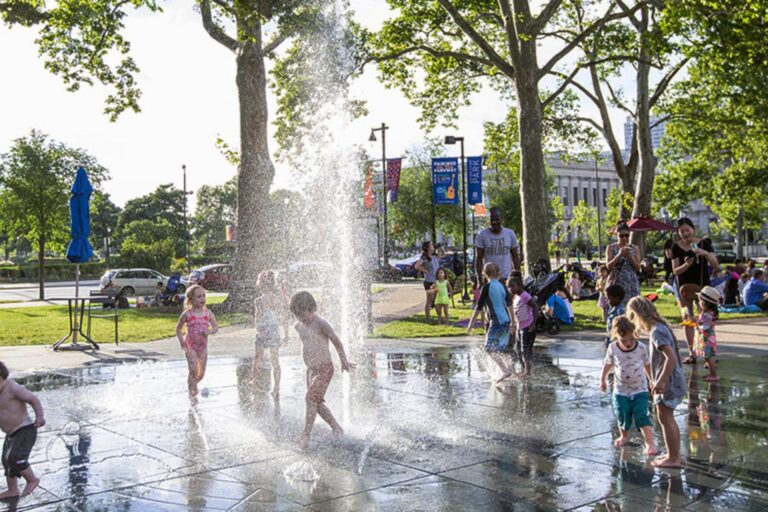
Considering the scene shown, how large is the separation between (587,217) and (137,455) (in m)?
79.2

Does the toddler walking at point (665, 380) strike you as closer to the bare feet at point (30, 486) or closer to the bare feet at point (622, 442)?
the bare feet at point (622, 442)

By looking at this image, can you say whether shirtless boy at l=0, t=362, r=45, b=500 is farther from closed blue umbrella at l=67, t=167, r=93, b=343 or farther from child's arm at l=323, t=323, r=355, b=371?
closed blue umbrella at l=67, t=167, r=93, b=343

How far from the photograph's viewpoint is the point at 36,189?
36312 mm

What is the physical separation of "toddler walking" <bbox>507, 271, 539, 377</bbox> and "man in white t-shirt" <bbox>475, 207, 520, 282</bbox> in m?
1.20

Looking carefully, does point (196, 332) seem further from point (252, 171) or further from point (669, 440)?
point (252, 171)

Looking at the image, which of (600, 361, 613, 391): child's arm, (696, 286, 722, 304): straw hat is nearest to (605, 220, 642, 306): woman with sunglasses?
(696, 286, 722, 304): straw hat

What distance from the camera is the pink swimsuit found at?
874 cm

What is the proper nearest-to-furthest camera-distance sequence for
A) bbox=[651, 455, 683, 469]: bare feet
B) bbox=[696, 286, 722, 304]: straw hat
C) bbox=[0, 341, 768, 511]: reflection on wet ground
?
bbox=[0, 341, 768, 511]: reflection on wet ground
bbox=[651, 455, 683, 469]: bare feet
bbox=[696, 286, 722, 304]: straw hat

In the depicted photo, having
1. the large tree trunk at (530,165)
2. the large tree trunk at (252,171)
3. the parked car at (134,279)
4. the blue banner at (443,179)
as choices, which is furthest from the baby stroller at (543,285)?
the parked car at (134,279)

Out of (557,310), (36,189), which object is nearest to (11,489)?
(557,310)

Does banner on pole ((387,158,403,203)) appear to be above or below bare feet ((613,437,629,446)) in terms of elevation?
above

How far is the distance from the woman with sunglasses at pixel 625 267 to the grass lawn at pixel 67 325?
35.5ft

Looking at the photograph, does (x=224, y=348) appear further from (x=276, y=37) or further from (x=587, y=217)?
(x=587, y=217)

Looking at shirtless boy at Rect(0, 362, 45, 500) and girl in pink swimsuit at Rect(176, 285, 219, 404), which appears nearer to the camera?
shirtless boy at Rect(0, 362, 45, 500)
